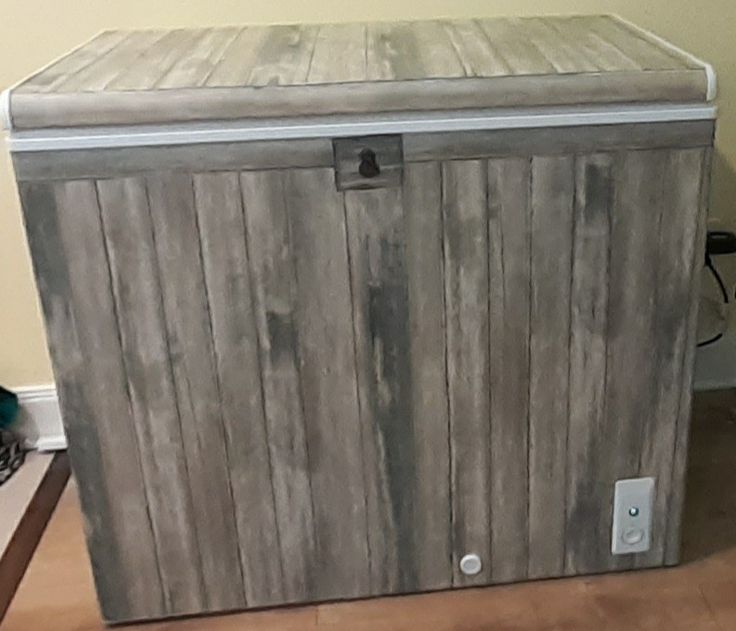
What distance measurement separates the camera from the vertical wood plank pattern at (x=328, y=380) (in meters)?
1.37

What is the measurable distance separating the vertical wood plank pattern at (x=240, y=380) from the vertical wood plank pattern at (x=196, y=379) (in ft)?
0.04

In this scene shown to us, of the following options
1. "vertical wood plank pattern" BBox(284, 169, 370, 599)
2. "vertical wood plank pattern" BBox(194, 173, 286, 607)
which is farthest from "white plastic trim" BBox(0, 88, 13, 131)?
"vertical wood plank pattern" BBox(284, 169, 370, 599)

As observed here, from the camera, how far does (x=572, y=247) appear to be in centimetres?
142

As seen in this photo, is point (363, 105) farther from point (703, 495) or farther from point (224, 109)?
point (703, 495)

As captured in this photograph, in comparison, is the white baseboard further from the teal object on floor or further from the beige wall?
the beige wall

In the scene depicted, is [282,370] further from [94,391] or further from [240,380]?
[94,391]

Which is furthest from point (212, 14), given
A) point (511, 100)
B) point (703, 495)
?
point (703, 495)

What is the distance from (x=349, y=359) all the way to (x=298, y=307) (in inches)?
4.1

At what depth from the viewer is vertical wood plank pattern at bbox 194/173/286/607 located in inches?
53.8

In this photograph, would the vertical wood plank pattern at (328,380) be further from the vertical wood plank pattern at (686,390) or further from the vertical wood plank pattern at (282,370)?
the vertical wood plank pattern at (686,390)

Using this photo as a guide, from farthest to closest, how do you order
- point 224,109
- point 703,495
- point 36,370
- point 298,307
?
point 36,370
point 703,495
point 298,307
point 224,109

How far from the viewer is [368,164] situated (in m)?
1.35

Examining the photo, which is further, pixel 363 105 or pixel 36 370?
pixel 36 370

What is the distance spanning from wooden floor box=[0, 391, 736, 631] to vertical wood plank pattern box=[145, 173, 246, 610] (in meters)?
0.10
